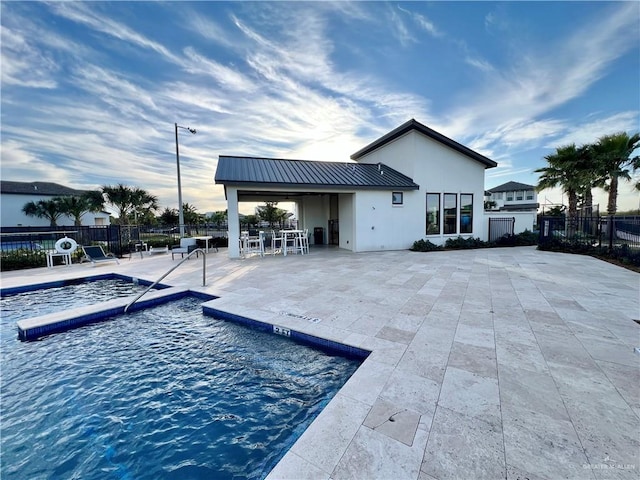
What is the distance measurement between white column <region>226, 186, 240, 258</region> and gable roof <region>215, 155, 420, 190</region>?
2.37ft

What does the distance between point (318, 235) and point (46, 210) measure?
98.9ft

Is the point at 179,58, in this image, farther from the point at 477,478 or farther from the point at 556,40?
the point at 556,40

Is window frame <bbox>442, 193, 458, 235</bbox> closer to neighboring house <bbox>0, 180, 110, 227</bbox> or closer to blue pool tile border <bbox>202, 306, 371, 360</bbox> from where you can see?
blue pool tile border <bbox>202, 306, 371, 360</bbox>

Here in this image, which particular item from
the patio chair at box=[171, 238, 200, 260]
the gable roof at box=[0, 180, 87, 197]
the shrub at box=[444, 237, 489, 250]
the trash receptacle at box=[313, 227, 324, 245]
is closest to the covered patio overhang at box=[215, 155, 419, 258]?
the trash receptacle at box=[313, 227, 324, 245]

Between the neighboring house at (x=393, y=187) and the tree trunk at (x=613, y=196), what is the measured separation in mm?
4847

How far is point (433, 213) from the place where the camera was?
12734 mm

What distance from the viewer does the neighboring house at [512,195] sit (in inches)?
1451

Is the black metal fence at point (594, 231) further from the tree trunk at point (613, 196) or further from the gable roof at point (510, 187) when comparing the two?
the gable roof at point (510, 187)

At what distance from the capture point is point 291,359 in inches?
127

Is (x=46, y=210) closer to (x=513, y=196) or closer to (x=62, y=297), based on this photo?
(x=62, y=297)

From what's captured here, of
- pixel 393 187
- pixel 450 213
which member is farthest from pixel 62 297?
pixel 450 213

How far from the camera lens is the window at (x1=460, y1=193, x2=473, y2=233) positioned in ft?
43.6

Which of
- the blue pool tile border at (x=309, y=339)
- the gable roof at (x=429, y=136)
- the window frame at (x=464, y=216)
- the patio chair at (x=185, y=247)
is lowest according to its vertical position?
the blue pool tile border at (x=309, y=339)

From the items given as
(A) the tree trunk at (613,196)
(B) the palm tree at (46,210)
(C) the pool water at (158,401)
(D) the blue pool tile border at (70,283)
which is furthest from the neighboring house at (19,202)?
(A) the tree trunk at (613,196)
